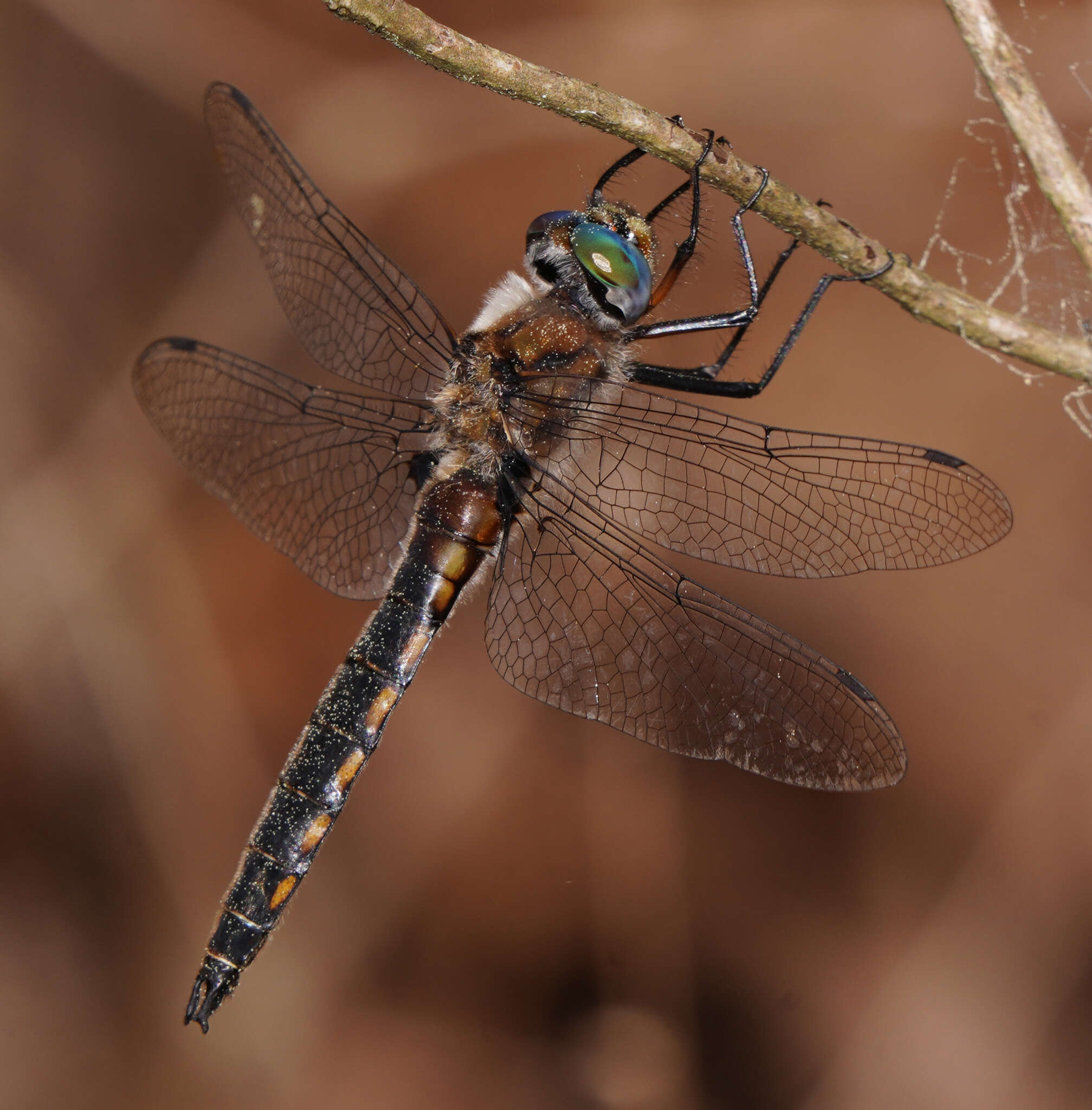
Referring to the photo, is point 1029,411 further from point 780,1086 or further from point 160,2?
point 160,2

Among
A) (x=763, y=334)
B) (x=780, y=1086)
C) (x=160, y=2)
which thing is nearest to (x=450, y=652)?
(x=763, y=334)

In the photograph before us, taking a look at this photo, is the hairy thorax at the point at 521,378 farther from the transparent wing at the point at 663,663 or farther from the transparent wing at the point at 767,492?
the transparent wing at the point at 663,663

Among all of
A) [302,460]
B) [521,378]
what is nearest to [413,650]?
[302,460]

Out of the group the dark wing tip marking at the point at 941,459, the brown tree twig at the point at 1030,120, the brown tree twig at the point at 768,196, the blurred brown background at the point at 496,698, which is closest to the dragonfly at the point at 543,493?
the dark wing tip marking at the point at 941,459

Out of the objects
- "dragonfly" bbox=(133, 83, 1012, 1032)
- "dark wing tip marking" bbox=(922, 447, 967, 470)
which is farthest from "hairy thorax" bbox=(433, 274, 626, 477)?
"dark wing tip marking" bbox=(922, 447, 967, 470)

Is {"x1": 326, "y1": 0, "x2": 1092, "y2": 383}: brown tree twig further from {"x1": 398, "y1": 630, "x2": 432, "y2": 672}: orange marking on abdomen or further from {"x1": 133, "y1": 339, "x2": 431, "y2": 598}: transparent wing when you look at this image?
{"x1": 398, "y1": 630, "x2": 432, "y2": 672}: orange marking on abdomen

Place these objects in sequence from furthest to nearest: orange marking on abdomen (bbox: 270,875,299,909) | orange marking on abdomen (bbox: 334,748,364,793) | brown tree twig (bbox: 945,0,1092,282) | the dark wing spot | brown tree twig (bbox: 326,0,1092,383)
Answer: orange marking on abdomen (bbox: 334,748,364,793), orange marking on abdomen (bbox: 270,875,299,909), the dark wing spot, brown tree twig (bbox: 945,0,1092,282), brown tree twig (bbox: 326,0,1092,383)
